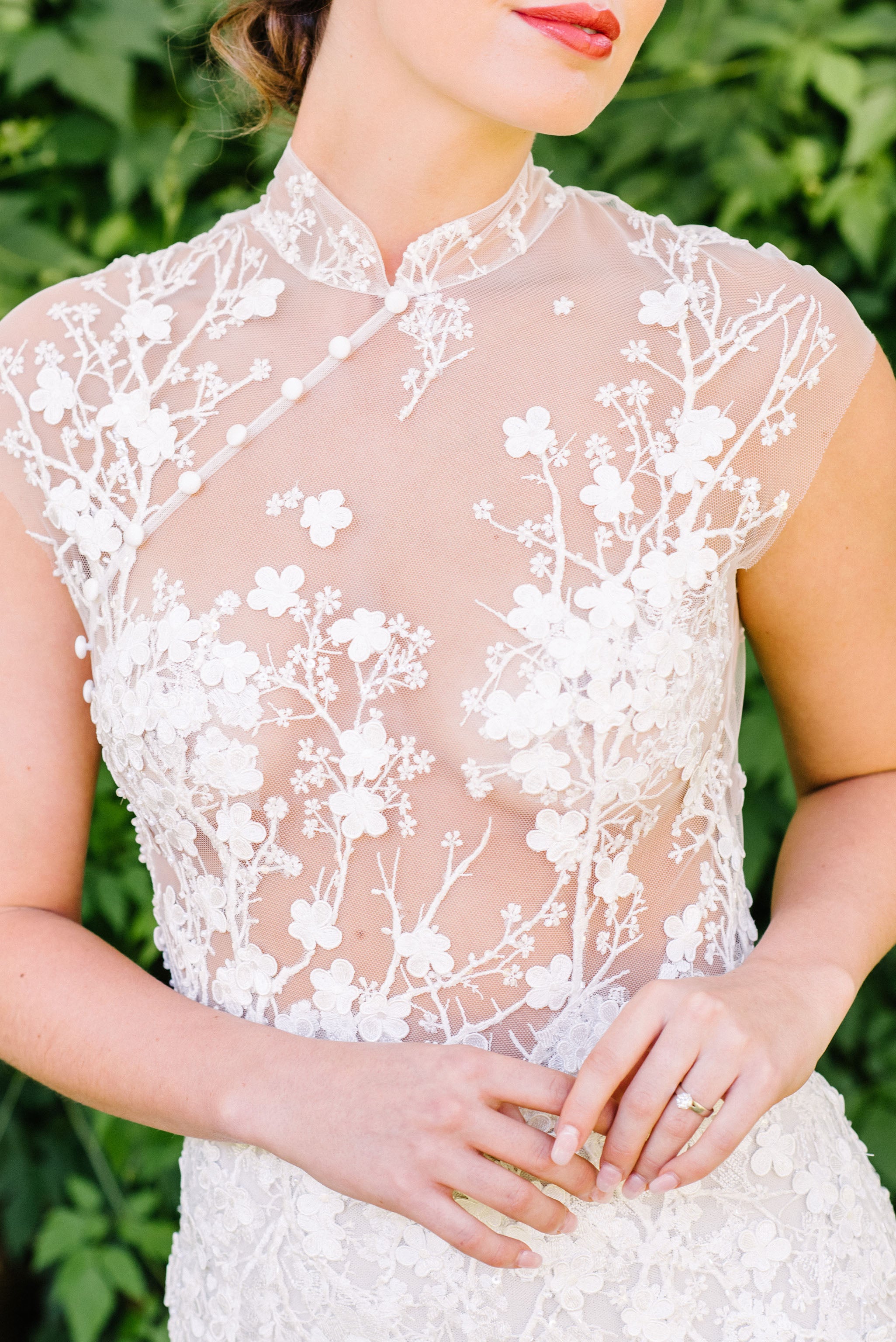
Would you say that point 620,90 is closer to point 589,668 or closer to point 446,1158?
point 589,668

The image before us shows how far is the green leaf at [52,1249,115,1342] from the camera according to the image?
2.17 meters

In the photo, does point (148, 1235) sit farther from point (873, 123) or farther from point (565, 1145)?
point (873, 123)

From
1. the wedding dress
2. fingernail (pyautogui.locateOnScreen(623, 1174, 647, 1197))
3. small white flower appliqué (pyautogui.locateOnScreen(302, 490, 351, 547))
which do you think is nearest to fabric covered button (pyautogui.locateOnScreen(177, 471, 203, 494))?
the wedding dress

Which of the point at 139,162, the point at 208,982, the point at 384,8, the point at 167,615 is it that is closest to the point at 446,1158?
the point at 208,982

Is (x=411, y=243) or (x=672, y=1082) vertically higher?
(x=411, y=243)

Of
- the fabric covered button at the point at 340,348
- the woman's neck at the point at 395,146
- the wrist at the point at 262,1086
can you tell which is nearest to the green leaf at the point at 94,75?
the woman's neck at the point at 395,146

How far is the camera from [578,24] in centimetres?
109

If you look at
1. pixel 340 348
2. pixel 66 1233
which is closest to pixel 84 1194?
pixel 66 1233

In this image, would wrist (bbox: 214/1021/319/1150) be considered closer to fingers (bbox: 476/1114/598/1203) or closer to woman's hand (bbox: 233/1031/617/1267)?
woman's hand (bbox: 233/1031/617/1267)

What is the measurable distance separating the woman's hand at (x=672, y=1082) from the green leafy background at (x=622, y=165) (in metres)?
1.04

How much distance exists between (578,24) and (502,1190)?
37.5 inches

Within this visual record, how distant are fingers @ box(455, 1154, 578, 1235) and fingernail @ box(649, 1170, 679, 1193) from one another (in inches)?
3.2

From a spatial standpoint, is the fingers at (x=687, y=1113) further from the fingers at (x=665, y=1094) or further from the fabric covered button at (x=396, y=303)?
the fabric covered button at (x=396, y=303)

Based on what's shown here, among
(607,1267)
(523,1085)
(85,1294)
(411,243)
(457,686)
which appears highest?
(411,243)
